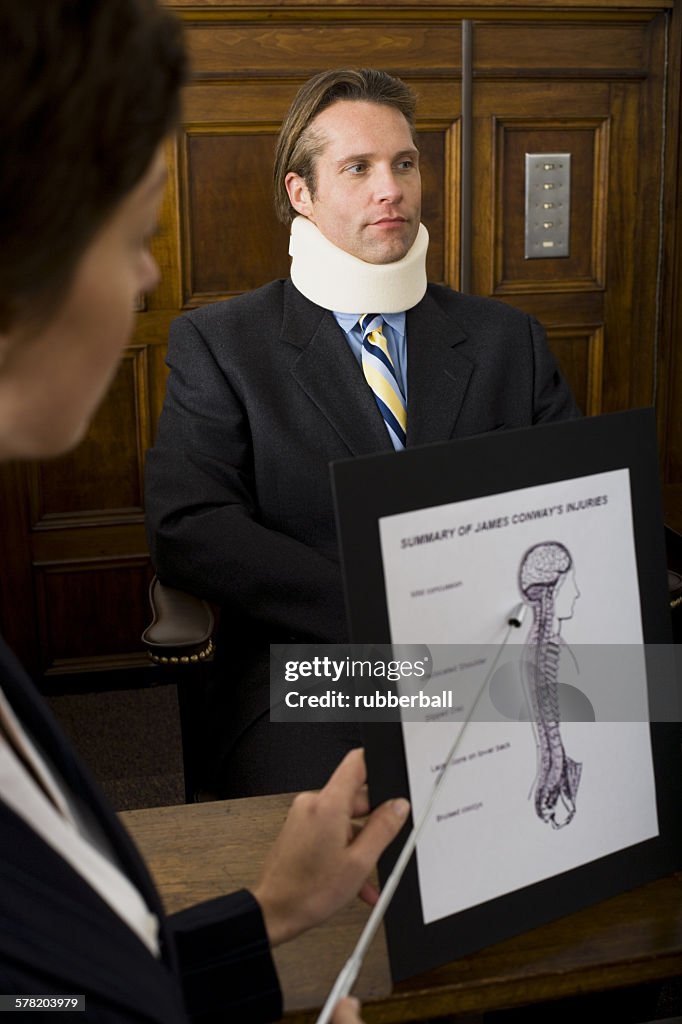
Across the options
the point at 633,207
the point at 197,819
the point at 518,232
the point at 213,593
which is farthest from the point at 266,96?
the point at 197,819

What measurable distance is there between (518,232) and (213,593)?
194 cm

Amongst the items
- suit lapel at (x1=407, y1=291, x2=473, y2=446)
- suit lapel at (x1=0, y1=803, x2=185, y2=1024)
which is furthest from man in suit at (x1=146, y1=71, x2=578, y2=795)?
suit lapel at (x1=0, y1=803, x2=185, y2=1024)

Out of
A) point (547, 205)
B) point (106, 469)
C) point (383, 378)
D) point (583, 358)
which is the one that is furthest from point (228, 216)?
point (383, 378)

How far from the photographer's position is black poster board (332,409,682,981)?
2.81ft

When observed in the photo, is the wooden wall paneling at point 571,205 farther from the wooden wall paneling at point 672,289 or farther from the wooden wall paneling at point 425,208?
the wooden wall paneling at point 672,289

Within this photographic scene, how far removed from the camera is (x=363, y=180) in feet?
6.84

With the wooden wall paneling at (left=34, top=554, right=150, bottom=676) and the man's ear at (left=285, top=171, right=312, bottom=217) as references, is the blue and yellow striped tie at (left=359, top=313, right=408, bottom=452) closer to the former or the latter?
the man's ear at (left=285, top=171, right=312, bottom=217)

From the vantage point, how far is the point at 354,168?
2.09m

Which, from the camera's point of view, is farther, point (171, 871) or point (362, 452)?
point (362, 452)

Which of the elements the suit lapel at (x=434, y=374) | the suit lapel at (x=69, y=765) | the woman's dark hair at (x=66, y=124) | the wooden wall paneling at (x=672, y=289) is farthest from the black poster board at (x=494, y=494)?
the wooden wall paneling at (x=672, y=289)

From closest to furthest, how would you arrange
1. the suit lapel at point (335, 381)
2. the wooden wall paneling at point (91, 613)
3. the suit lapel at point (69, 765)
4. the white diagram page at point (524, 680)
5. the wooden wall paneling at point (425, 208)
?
the suit lapel at point (69, 765) → the white diagram page at point (524, 680) → the suit lapel at point (335, 381) → the wooden wall paneling at point (425, 208) → the wooden wall paneling at point (91, 613)

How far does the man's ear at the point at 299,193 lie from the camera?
7.04 feet

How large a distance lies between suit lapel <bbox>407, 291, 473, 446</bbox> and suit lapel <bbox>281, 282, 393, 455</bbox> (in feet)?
0.24

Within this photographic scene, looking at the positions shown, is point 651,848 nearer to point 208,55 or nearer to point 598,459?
point 598,459
